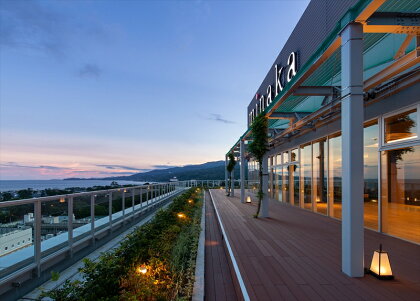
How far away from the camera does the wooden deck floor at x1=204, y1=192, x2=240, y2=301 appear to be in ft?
9.59

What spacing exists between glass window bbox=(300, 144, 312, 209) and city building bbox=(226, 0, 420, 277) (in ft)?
0.13

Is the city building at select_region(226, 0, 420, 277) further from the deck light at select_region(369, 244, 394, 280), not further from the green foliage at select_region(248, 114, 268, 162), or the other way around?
the green foliage at select_region(248, 114, 268, 162)

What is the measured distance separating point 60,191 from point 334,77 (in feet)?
25.2

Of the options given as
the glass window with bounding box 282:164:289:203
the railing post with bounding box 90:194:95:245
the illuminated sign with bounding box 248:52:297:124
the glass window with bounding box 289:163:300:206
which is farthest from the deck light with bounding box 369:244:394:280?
the glass window with bounding box 282:164:289:203

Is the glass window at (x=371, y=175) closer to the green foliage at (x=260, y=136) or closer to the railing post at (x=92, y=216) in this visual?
the green foliage at (x=260, y=136)

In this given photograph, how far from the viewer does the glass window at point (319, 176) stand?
821cm

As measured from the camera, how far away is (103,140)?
89.9 ft

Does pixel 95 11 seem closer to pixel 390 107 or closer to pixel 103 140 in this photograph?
pixel 390 107

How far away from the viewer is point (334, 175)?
7.54m

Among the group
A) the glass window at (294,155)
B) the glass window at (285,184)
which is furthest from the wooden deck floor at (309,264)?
the glass window at (285,184)

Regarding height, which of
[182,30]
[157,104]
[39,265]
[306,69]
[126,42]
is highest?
[182,30]

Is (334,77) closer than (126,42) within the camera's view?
Yes

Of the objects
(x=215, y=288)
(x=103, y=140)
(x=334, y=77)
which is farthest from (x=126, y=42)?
(x=103, y=140)

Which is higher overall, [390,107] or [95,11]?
[95,11]
